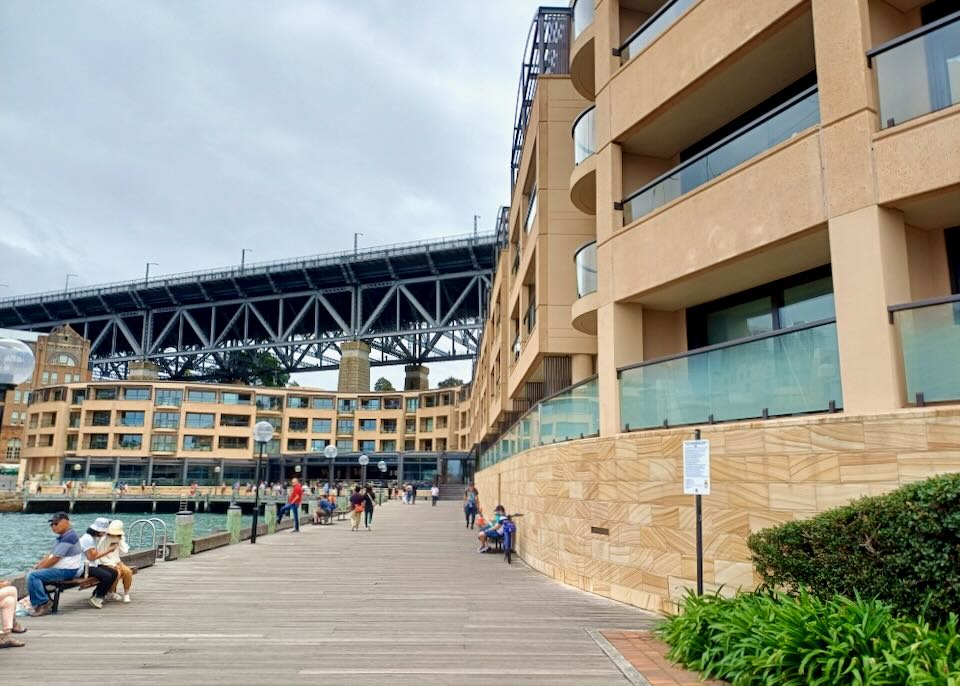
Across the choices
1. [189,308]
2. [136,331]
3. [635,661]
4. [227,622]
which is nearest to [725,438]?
[635,661]

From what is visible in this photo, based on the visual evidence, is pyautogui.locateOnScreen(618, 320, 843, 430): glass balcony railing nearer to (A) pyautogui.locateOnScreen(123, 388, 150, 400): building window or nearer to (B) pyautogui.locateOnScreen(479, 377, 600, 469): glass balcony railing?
(B) pyautogui.locateOnScreen(479, 377, 600, 469): glass balcony railing

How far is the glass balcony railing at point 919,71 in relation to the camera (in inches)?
303

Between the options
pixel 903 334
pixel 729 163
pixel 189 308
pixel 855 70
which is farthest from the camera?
pixel 189 308

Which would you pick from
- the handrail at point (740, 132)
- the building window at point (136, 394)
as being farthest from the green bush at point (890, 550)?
the building window at point (136, 394)

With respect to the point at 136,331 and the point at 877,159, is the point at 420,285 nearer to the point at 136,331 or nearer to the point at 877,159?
the point at 136,331

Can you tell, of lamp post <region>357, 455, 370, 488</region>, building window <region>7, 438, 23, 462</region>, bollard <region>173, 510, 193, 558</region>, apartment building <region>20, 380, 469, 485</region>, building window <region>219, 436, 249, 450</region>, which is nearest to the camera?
bollard <region>173, 510, 193, 558</region>

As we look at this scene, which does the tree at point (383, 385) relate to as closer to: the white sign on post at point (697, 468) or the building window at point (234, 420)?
the building window at point (234, 420)

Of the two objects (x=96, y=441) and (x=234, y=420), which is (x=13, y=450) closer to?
(x=96, y=441)

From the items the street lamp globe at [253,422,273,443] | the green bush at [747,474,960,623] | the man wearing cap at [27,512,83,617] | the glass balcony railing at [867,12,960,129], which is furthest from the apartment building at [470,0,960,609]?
the street lamp globe at [253,422,273,443]

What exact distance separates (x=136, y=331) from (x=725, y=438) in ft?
425

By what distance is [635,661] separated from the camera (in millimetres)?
7207

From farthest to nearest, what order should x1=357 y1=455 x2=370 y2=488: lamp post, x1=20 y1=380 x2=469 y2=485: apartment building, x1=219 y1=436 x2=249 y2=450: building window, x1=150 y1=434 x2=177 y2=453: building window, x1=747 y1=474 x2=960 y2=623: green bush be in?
x1=219 y1=436 x2=249 y2=450: building window → x1=20 y1=380 x2=469 y2=485: apartment building → x1=150 y1=434 x2=177 y2=453: building window → x1=357 y1=455 x2=370 y2=488: lamp post → x1=747 y1=474 x2=960 y2=623: green bush

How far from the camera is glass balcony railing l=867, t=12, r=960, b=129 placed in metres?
7.71

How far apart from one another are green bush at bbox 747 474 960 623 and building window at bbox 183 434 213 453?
93759 mm
